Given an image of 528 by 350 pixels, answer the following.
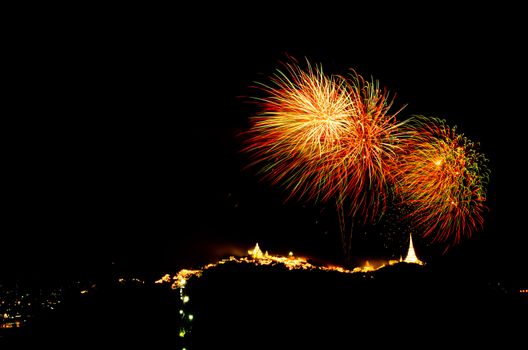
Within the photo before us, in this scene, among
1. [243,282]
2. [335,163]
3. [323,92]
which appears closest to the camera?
[243,282]

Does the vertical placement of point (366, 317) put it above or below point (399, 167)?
below

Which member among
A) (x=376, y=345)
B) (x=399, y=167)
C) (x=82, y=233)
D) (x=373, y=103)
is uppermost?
(x=373, y=103)

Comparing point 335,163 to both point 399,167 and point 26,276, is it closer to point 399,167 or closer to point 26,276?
point 399,167

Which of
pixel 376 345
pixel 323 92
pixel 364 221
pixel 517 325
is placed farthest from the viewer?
pixel 364 221

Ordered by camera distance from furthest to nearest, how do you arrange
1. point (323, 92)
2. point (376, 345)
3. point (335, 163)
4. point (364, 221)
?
point (364, 221), point (335, 163), point (323, 92), point (376, 345)

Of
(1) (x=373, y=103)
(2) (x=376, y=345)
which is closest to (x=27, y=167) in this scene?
(1) (x=373, y=103)

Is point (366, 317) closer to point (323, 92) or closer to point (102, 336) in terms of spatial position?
point (102, 336)

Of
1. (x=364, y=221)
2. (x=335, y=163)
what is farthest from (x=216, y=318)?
(x=364, y=221)

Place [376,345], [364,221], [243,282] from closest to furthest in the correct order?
[376,345], [243,282], [364,221]

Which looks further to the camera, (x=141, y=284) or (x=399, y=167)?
(x=399, y=167)
